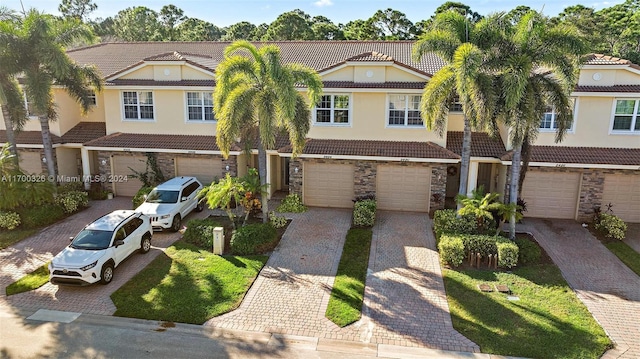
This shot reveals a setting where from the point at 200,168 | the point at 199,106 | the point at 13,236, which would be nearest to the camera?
the point at 13,236

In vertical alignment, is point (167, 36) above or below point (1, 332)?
above

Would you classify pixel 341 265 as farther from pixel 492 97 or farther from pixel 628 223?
pixel 628 223

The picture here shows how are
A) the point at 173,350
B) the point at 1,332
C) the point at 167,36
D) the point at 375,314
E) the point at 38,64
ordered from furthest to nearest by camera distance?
the point at 167,36, the point at 38,64, the point at 375,314, the point at 1,332, the point at 173,350

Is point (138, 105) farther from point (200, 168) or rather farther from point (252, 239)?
point (252, 239)

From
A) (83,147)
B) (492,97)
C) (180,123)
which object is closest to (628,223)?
(492,97)

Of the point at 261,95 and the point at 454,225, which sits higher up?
the point at 261,95

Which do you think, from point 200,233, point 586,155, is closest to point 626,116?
point 586,155
